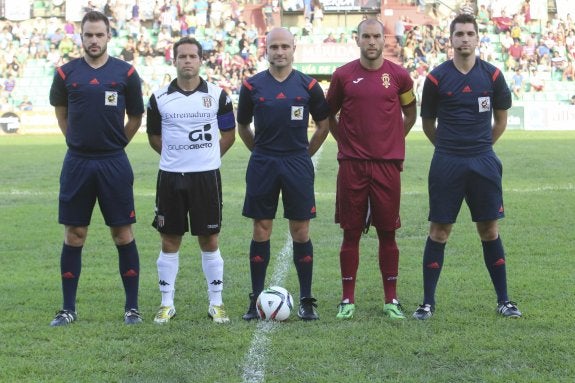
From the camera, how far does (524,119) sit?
101 ft

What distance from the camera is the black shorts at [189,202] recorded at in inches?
240

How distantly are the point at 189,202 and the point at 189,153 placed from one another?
33cm

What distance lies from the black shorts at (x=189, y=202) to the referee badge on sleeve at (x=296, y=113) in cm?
64

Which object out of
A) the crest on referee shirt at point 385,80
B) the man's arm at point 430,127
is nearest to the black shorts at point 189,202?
the crest on referee shirt at point 385,80

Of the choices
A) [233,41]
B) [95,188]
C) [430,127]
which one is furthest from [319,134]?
[233,41]

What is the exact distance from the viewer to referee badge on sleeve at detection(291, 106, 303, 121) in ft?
20.2

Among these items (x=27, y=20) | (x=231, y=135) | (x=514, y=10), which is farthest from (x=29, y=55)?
(x=231, y=135)

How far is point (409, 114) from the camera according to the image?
6.43 metres

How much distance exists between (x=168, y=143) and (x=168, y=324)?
3.88 ft

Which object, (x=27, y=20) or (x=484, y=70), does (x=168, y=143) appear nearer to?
(x=484, y=70)

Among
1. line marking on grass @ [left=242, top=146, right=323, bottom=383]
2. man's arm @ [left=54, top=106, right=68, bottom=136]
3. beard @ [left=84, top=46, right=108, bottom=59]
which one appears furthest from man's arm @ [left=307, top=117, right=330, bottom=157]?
man's arm @ [left=54, top=106, right=68, bottom=136]

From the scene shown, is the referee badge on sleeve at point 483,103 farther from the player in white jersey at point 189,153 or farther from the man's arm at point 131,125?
the man's arm at point 131,125

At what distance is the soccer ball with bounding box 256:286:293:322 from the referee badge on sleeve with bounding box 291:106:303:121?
3.84ft

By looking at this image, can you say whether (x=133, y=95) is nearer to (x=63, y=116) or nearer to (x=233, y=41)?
(x=63, y=116)
